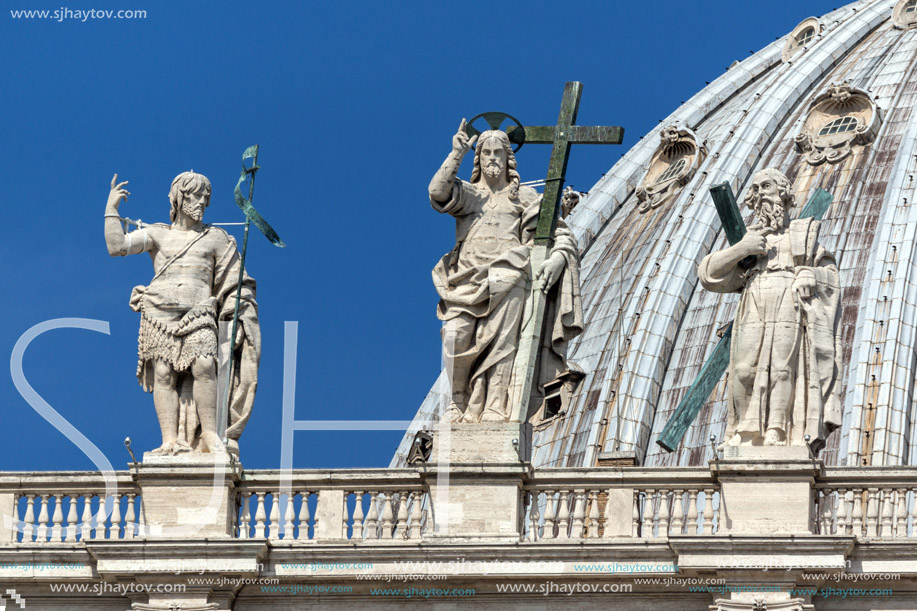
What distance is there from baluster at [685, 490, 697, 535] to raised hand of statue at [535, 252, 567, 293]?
11.1ft

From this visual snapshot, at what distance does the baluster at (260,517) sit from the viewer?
3959 cm

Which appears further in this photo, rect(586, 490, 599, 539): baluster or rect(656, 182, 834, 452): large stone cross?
rect(656, 182, 834, 452): large stone cross

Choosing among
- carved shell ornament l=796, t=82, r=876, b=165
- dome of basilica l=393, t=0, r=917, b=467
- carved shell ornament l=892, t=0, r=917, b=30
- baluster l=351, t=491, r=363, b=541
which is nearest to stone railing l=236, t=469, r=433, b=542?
baluster l=351, t=491, r=363, b=541

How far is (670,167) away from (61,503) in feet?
147

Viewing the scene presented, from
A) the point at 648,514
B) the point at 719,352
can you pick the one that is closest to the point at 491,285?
the point at 719,352

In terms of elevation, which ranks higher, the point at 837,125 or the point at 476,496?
the point at 837,125

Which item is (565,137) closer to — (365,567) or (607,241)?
(365,567)

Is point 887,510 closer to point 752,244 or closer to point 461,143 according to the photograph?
point 752,244

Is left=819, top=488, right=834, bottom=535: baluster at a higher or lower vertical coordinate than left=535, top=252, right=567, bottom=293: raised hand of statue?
lower

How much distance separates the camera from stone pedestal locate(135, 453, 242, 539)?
39750 mm

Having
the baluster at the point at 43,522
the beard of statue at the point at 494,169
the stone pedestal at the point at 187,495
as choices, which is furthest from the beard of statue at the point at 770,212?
the baluster at the point at 43,522

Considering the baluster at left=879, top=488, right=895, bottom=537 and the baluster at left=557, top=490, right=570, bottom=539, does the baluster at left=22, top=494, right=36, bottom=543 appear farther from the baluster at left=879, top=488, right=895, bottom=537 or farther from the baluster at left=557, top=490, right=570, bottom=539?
the baluster at left=879, top=488, right=895, bottom=537

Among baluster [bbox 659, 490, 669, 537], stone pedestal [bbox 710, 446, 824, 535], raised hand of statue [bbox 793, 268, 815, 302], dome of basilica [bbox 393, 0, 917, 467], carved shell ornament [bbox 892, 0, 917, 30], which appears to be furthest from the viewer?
carved shell ornament [bbox 892, 0, 917, 30]

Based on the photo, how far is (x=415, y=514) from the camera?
39719mm
